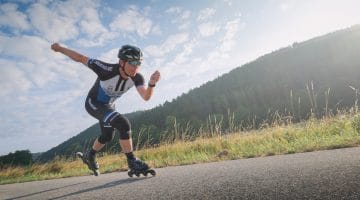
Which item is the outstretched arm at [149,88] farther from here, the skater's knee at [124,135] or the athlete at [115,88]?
the skater's knee at [124,135]

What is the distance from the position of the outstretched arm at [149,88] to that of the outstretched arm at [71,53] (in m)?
1.11

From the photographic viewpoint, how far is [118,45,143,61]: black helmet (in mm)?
5723

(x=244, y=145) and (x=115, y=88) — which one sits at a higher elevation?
(x=115, y=88)

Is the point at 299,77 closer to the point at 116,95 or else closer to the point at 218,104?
the point at 218,104

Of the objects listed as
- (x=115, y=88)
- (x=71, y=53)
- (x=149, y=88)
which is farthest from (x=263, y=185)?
(x=71, y=53)

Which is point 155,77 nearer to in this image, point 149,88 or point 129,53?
point 149,88

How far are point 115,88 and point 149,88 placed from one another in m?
0.62

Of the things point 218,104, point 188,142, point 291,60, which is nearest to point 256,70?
point 291,60

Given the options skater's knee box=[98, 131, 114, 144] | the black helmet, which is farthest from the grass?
the black helmet

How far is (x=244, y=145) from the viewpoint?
8578 mm

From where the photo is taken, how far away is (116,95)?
6246 millimetres

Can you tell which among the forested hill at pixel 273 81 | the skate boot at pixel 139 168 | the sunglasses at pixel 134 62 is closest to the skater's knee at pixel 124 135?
the skate boot at pixel 139 168

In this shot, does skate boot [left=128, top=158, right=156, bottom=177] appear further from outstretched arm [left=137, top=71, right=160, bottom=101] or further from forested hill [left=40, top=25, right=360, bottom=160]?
forested hill [left=40, top=25, right=360, bottom=160]

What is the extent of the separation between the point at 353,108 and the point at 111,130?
609 cm
